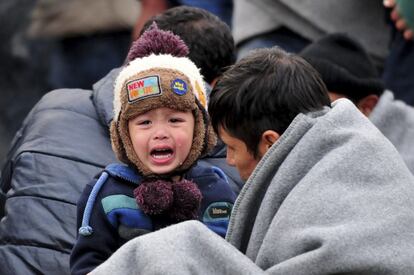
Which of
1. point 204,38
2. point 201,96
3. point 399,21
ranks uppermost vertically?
point 201,96

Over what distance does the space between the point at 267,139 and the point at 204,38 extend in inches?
53.7

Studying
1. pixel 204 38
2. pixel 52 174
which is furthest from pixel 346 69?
pixel 52 174

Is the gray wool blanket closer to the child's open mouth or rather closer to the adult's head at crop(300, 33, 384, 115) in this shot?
the child's open mouth

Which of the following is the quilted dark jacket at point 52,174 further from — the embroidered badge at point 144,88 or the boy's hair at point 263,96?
the boy's hair at point 263,96

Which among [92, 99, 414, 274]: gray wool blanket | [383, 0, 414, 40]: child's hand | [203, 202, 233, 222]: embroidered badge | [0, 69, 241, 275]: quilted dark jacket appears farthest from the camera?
[383, 0, 414, 40]: child's hand

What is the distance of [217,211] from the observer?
3.92 meters

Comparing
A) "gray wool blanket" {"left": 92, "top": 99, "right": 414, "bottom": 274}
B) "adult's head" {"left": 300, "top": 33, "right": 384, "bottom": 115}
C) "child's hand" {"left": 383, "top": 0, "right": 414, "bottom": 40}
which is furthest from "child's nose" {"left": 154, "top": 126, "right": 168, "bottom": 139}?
"child's hand" {"left": 383, "top": 0, "right": 414, "bottom": 40}

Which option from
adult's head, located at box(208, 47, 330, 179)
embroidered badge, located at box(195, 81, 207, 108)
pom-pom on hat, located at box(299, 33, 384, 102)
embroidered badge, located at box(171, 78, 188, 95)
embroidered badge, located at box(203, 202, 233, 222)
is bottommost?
pom-pom on hat, located at box(299, 33, 384, 102)

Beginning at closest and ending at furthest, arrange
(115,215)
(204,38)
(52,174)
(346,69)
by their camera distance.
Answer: (115,215) → (52,174) → (204,38) → (346,69)

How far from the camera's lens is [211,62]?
15.8ft

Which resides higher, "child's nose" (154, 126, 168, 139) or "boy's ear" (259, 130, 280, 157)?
"boy's ear" (259, 130, 280, 157)

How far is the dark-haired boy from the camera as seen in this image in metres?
3.18

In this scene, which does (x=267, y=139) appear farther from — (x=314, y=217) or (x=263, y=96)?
(x=314, y=217)

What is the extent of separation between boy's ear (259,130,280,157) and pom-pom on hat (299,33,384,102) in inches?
72.3
